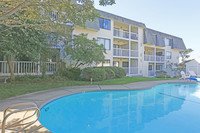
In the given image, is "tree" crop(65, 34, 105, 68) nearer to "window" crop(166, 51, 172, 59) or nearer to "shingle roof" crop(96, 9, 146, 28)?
"shingle roof" crop(96, 9, 146, 28)

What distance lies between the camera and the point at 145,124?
4316mm

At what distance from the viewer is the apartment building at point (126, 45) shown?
11812 millimetres

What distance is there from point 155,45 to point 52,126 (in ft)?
70.5

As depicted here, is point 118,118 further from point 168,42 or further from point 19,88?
point 168,42

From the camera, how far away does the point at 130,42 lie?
18.8 m

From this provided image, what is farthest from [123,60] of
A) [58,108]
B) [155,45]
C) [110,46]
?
[58,108]

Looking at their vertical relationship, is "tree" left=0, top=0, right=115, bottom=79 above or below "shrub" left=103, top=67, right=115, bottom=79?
above

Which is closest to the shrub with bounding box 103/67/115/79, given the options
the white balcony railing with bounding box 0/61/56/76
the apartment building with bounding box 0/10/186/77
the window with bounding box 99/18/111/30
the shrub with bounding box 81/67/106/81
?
the shrub with bounding box 81/67/106/81

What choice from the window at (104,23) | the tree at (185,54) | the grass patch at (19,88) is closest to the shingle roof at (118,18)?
the window at (104,23)

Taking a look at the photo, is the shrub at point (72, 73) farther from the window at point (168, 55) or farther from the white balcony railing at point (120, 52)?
the window at point (168, 55)

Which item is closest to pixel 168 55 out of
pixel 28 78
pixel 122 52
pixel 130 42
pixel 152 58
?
pixel 152 58

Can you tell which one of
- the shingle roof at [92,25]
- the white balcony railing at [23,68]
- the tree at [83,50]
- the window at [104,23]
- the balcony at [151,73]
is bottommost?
the balcony at [151,73]

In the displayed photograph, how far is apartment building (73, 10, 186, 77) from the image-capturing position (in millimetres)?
15561

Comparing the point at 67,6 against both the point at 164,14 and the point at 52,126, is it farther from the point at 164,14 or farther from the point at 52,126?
the point at 164,14
